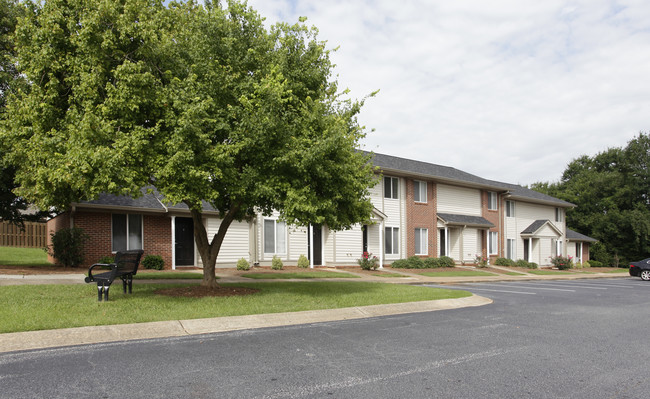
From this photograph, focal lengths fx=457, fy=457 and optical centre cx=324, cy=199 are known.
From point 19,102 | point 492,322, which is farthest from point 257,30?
point 492,322

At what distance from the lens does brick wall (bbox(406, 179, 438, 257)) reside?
2891 cm

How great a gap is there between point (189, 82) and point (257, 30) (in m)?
2.58

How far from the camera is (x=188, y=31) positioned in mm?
11555

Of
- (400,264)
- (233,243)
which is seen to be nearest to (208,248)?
(233,243)

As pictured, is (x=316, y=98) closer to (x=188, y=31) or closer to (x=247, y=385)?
(x=188, y=31)

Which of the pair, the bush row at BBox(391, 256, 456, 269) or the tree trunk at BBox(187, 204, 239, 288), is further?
the bush row at BBox(391, 256, 456, 269)

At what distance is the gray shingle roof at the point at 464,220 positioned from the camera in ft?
98.7

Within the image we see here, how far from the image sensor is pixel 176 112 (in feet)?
34.8

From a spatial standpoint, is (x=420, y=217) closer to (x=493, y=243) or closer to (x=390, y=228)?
(x=390, y=228)

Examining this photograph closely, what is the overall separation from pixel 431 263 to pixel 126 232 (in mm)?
17330

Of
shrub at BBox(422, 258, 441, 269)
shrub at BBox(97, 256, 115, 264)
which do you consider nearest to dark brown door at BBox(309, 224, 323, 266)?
shrub at BBox(422, 258, 441, 269)

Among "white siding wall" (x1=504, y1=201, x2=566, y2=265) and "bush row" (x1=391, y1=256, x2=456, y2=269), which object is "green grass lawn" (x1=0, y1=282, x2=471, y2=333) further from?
"white siding wall" (x1=504, y1=201, x2=566, y2=265)

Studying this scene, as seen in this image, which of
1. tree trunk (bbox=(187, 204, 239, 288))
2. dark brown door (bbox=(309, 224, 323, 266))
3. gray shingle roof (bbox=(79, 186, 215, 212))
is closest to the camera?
tree trunk (bbox=(187, 204, 239, 288))

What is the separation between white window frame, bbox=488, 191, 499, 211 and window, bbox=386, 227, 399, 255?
400 inches
